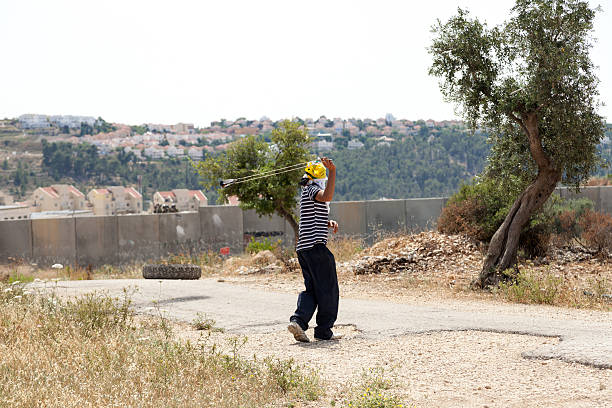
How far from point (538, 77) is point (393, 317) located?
509 cm

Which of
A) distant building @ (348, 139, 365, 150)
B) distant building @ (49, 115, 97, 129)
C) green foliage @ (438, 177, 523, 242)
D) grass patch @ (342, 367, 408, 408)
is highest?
distant building @ (49, 115, 97, 129)

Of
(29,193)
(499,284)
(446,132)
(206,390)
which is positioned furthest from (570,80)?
(29,193)

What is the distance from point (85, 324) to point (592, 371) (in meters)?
5.43

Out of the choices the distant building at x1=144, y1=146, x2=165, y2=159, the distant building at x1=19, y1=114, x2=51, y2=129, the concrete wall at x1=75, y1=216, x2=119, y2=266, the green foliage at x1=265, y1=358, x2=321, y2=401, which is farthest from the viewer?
the distant building at x1=19, y1=114, x2=51, y2=129

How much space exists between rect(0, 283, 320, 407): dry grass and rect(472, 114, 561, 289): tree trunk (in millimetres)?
6161

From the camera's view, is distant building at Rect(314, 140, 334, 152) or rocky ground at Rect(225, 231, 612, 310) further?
distant building at Rect(314, 140, 334, 152)

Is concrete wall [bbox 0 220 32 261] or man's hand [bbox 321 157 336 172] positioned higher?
man's hand [bbox 321 157 336 172]

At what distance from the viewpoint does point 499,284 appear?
11078 millimetres

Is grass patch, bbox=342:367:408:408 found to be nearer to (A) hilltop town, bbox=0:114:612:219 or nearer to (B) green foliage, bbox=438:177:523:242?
(B) green foliage, bbox=438:177:523:242

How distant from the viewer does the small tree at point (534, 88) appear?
35.2ft

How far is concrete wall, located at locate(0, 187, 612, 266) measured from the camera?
76.2 feet

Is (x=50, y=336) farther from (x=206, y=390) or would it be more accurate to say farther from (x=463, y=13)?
(x=463, y=13)

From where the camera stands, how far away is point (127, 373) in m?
5.25

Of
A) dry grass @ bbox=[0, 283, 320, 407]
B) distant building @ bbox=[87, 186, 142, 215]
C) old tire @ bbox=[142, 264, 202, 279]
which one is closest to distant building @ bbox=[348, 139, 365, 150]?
distant building @ bbox=[87, 186, 142, 215]
